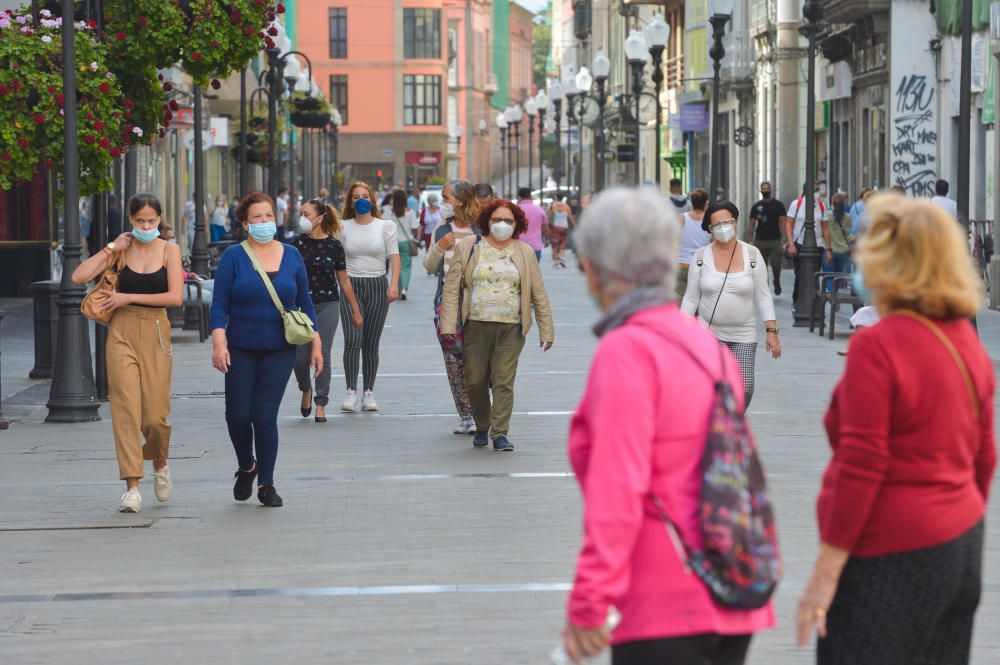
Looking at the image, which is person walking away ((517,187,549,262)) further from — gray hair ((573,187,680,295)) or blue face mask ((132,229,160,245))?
gray hair ((573,187,680,295))

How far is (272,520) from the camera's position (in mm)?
9742

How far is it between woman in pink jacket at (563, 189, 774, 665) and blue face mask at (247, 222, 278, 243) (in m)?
6.10

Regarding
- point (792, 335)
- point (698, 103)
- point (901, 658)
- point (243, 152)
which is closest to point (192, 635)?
point (901, 658)

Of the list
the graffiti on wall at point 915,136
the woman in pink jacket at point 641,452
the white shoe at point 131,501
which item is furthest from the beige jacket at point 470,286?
the graffiti on wall at point 915,136

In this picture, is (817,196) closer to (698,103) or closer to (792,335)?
(792,335)

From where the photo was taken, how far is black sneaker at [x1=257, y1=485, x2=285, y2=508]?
1008cm

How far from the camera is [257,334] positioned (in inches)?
386

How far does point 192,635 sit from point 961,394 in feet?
12.2

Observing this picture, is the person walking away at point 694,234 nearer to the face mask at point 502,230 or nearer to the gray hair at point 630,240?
the face mask at point 502,230

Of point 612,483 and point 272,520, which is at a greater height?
point 612,483

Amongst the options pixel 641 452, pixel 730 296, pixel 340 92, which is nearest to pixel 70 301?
pixel 730 296

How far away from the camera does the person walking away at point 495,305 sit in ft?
40.3

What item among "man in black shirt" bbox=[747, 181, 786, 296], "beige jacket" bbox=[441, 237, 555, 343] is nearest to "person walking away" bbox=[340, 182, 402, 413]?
"beige jacket" bbox=[441, 237, 555, 343]

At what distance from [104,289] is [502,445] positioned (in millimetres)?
3315
